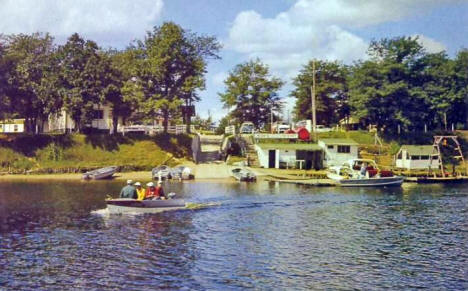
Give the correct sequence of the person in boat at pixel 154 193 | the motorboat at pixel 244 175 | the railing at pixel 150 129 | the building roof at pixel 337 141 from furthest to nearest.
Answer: the railing at pixel 150 129 < the building roof at pixel 337 141 < the motorboat at pixel 244 175 < the person in boat at pixel 154 193

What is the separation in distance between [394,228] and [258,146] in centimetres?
4565

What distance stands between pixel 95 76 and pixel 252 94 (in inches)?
1215

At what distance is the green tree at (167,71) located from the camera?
290 feet

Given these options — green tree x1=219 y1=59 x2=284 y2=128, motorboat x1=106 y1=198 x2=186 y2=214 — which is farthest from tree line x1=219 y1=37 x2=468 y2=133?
motorboat x1=106 y1=198 x2=186 y2=214

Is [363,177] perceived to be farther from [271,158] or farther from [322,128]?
[322,128]

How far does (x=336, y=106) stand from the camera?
10538 centimetres

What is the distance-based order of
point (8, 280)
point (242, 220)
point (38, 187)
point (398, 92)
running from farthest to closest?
point (398, 92) → point (38, 187) → point (242, 220) → point (8, 280)

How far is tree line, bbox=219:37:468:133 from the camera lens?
9256 cm

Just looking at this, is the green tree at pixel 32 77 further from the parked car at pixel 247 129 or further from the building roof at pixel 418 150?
the building roof at pixel 418 150

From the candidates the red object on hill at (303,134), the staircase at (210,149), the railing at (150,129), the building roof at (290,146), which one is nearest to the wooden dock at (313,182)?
the building roof at (290,146)

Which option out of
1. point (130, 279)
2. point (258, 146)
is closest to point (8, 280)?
point (130, 279)

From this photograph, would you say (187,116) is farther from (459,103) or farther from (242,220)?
(242,220)

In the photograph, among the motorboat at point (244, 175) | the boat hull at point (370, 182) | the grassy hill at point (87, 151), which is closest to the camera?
the boat hull at point (370, 182)

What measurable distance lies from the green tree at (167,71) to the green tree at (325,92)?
72.4ft
